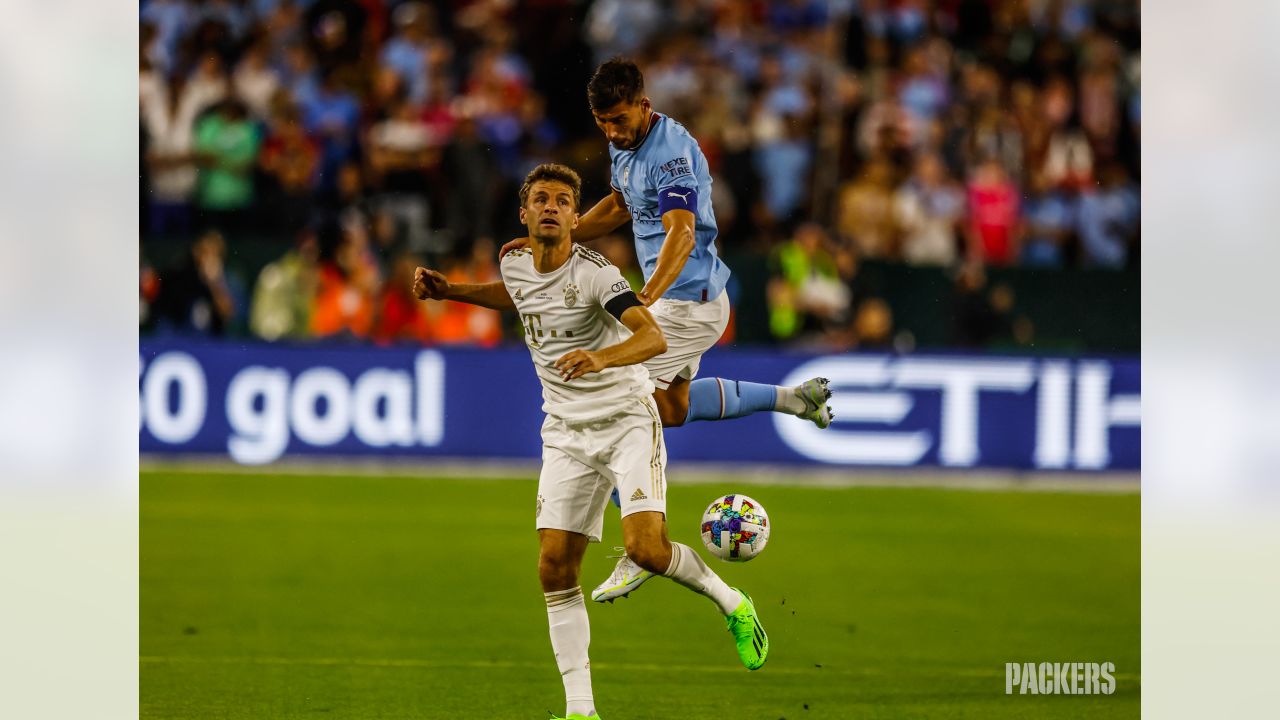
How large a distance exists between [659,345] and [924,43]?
6.39m

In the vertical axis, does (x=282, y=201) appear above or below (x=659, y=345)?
above

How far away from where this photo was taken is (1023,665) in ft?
21.8

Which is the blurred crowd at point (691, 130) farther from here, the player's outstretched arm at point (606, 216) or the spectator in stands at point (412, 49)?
the player's outstretched arm at point (606, 216)

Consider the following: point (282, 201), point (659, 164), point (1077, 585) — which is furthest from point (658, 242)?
point (282, 201)

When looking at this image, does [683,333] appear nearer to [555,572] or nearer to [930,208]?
[555,572]

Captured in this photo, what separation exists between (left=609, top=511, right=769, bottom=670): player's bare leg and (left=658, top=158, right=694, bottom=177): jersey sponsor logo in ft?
4.70

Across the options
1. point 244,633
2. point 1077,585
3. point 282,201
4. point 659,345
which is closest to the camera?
point 659,345

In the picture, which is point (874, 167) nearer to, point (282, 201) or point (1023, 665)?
point (282, 201)

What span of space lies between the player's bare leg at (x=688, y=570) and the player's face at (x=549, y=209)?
1100 millimetres

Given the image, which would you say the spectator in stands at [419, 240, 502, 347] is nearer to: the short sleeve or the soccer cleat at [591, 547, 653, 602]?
the soccer cleat at [591, 547, 653, 602]

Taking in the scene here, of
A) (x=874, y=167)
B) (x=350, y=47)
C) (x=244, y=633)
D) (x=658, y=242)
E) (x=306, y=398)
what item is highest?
(x=350, y=47)

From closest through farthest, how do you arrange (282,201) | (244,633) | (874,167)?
(244,633), (282,201), (874,167)

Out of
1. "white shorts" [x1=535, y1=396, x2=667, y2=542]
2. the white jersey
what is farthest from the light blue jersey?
"white shorts" [x1=535, y1=396, x2=667, y2=542]

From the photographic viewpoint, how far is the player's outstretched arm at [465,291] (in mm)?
5789
